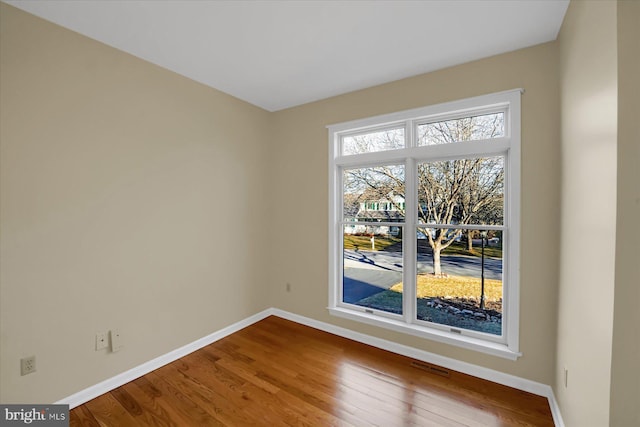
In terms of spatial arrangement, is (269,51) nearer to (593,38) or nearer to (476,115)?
(476,115)

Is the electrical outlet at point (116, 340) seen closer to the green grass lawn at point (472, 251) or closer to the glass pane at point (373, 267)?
the glass pane at point (373, 267)

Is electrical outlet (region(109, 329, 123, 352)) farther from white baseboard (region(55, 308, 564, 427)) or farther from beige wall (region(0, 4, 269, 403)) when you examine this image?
white baseboard (region(55, 308, 564, 427))

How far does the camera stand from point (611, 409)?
106cm

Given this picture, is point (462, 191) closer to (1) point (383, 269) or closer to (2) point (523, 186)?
(2) point (523, 186)

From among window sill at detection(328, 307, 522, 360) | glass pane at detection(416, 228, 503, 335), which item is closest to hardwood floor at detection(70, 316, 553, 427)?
window sill at detection(328, 307, 522, 360)

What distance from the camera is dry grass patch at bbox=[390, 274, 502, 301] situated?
2387mm

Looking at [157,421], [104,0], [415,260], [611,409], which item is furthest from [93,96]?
[611,409]

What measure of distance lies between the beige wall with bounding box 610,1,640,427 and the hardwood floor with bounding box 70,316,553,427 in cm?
104

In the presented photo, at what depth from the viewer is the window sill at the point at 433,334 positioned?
7.36ft

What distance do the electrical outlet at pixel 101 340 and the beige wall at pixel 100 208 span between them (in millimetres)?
51

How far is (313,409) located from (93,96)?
286 centimetres

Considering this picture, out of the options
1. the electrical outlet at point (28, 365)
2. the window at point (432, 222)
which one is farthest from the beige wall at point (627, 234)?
the electrical outlet at point (28, 365)

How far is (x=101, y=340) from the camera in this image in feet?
6.93

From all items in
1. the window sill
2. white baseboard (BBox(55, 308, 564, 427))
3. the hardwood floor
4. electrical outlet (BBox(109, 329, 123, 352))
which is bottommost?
A: the hardwood floor
